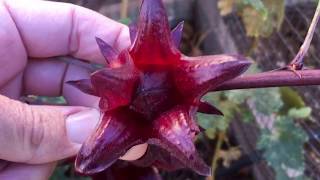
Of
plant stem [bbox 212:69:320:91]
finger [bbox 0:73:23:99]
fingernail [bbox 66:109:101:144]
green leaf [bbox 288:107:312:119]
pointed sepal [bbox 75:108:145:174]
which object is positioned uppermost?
plant stem [bbox 212:69:320:91]

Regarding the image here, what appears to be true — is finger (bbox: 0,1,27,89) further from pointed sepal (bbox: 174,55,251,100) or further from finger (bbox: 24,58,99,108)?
pointed sepal (bbox: 174,55,251,100)

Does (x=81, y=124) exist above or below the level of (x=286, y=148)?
above

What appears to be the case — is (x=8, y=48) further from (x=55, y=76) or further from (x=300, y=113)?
(x=300, y=113)

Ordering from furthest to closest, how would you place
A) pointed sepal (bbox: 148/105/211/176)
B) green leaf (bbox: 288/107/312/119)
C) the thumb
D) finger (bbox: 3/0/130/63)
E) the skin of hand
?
green leaf (bbox: 288/107/312/119), finger (bbox: 3/0/130/63), the skin of hand, the thumb, pointed sepal (bbox: 148/105/211/176)

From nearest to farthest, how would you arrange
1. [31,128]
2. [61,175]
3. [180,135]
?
[180,135]
[31,128]
[61,175]

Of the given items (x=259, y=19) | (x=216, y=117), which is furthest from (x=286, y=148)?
(x=259, y=19)

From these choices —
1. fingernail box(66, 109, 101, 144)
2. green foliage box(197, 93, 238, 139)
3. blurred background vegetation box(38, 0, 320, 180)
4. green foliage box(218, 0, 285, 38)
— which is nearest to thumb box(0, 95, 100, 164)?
fingernail box(66, 109, 101, 144)

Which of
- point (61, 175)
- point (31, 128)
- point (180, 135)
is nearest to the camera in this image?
point (180, 135)
